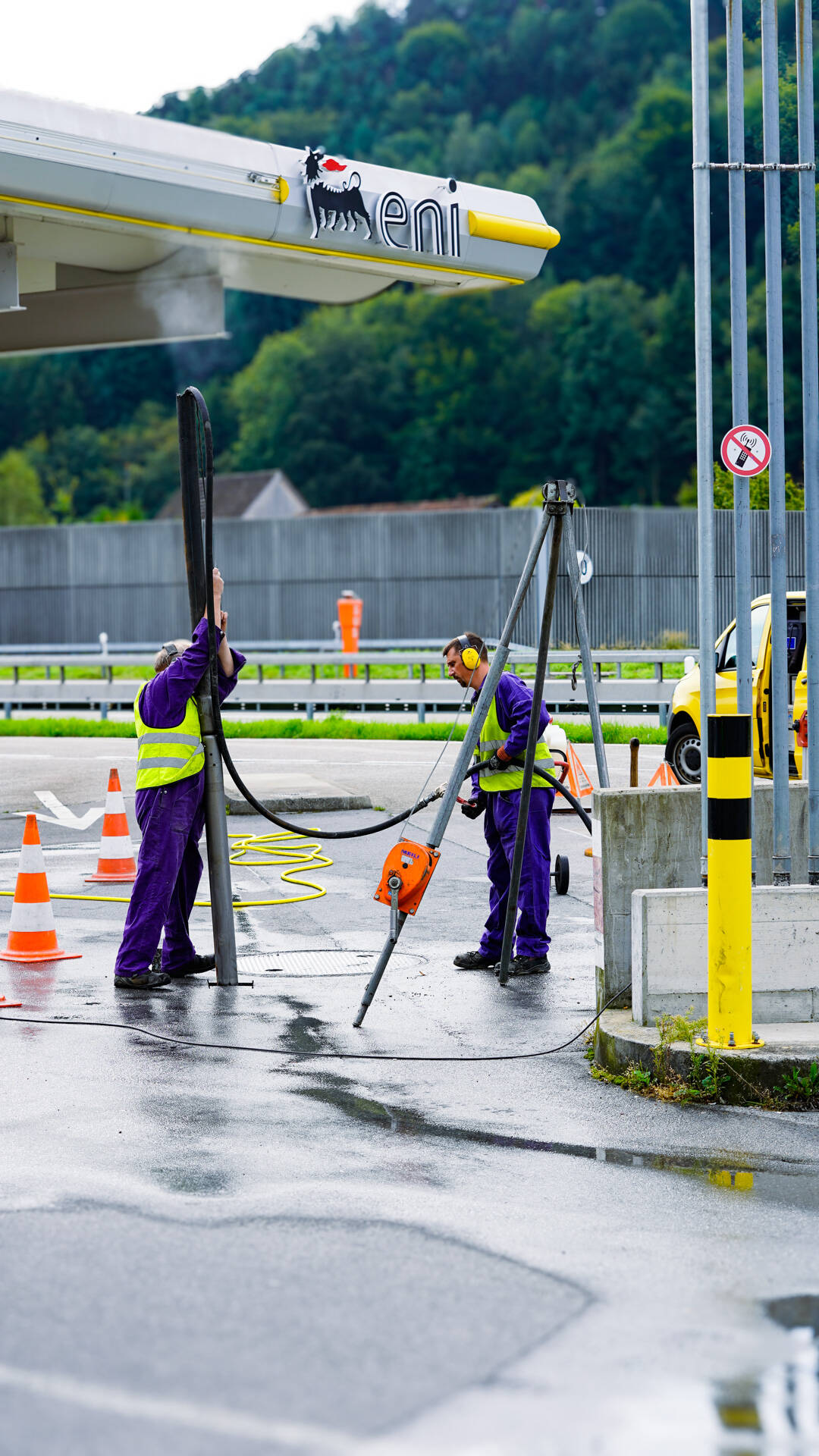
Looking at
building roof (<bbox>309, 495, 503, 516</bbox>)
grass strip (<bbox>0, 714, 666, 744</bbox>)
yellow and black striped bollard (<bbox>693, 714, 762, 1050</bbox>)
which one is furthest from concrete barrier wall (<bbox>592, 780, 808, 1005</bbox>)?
building roof (<bbox>309, 495, 503, 516</bbox>)

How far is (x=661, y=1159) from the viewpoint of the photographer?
531cm

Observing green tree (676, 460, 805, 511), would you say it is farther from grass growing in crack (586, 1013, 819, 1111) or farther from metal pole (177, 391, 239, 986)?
grass growing in crack (586, 1013, 819, 1111)

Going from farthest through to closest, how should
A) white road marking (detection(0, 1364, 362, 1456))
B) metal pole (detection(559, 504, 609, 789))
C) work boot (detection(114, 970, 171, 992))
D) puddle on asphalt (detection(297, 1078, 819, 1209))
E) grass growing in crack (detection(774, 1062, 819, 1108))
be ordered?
work boot (detection(114, 970, 171, 992)), metal pole (detection(559, 504, 609, 789)), grass growing in crack (detection(774, 1062, 819, 1108)), puddle on asphalt (detection(297, 1078, 819, 1209)), white road marking (detection(0, 1364, 362, 1456))

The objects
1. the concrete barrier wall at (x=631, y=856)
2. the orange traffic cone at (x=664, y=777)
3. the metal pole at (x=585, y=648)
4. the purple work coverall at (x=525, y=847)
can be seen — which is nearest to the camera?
the concrete barrier wall at (x=631, y=856)

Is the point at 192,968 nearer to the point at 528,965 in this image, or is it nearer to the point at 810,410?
the point at 528,965

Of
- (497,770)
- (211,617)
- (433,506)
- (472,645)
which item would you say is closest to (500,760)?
(497,770)

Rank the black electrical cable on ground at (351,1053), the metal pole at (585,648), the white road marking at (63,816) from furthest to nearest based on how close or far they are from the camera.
Result: 1. the white road marking at (63,816)
2. the metal pole at (585,648)
3. the black electrical cable on ground at (351,1053)

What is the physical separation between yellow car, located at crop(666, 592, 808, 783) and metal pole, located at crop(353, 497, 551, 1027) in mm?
4141

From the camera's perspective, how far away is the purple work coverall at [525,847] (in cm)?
842

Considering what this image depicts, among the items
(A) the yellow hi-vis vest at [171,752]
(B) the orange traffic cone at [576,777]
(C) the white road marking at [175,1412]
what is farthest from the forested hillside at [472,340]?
(C) the white road marking at [175,1412]

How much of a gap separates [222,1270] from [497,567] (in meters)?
38.8

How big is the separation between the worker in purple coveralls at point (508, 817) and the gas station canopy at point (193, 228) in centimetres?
629

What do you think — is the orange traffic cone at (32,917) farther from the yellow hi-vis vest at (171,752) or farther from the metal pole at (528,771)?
the metal pole at (528,771)

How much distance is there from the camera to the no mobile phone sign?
278 inches
